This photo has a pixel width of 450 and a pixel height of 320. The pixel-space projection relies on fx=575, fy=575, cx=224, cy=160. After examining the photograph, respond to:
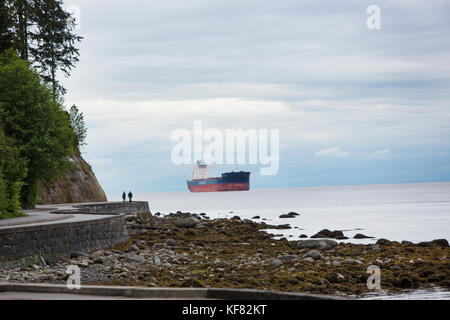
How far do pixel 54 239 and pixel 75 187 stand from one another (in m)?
35.1

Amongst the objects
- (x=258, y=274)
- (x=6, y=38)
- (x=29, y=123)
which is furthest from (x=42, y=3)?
(x=258, y=274)

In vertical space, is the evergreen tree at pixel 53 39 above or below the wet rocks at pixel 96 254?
above

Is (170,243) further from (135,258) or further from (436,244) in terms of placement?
(436,244)

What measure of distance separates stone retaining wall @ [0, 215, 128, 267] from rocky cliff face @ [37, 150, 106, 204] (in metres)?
25.3

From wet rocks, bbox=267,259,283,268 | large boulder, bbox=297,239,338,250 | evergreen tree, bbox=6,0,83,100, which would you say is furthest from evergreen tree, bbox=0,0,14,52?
wet rocks, bbox=267,259,283,268

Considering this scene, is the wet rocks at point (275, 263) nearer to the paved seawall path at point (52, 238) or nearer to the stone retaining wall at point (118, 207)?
the paved seawall path at point (52, 238)

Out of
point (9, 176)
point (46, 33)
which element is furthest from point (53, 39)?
point (9, 176)

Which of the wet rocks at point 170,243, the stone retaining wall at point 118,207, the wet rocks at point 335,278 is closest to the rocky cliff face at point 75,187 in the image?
the stone retaining wall at point 118,207

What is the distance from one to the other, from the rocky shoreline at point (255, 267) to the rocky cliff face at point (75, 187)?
76.8 feet

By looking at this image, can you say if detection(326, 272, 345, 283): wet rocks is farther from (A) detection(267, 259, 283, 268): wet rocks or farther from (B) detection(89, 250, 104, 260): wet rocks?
(B) detection(89, 250, 104, 260): wet rocks

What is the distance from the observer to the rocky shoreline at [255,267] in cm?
1611

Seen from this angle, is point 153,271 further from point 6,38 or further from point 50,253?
point 6,38

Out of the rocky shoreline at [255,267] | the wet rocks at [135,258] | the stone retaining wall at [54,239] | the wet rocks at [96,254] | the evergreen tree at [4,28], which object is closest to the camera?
the rocky shoreline at [255,267]

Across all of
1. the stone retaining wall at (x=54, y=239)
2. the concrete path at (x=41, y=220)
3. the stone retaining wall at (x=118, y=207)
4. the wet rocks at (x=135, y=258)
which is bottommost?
the wet rocks at (x=135, y=258)
